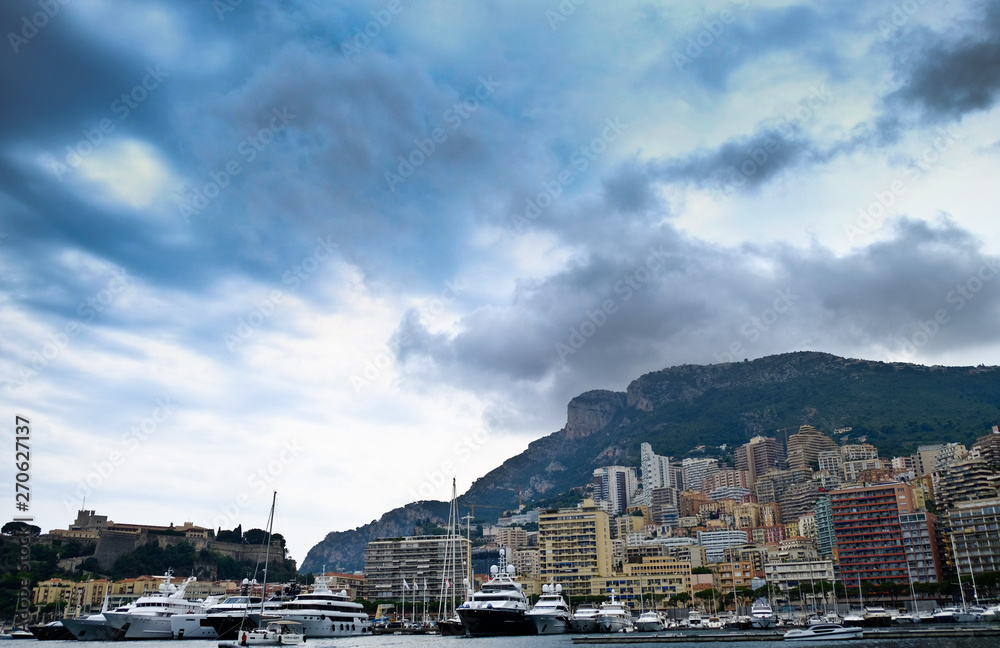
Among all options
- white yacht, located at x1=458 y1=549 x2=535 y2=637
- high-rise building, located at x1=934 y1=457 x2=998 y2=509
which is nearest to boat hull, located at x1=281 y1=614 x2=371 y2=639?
white yacht, located at x1=458 y1=549 x2=535 y2=637

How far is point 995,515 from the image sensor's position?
154750 mm

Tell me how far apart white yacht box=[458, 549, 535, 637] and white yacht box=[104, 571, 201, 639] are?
34043 mm

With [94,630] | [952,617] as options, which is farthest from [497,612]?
[952,617]

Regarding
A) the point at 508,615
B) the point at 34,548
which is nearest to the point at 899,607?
the point at 508,615

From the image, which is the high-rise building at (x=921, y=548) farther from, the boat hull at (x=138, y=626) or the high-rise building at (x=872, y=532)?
the boat hull at (x=138, y=626)

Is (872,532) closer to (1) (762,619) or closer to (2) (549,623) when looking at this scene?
(1) (762,619)

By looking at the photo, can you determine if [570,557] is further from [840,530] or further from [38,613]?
[38,613]

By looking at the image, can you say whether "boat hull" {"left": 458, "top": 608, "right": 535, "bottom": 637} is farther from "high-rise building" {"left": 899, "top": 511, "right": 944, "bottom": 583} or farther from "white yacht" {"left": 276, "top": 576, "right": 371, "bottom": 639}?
"high-rise building" {"left": 899, "top": 511, "right": 944, "bottom": 583}

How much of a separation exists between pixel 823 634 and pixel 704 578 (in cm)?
11822

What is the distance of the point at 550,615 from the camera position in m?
102

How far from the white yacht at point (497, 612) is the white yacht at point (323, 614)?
1643cm

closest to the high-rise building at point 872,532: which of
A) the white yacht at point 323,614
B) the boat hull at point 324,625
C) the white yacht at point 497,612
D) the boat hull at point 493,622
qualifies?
the white yacht at point 497,612

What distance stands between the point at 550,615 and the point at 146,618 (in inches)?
1899

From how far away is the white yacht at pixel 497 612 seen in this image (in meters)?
90.2
